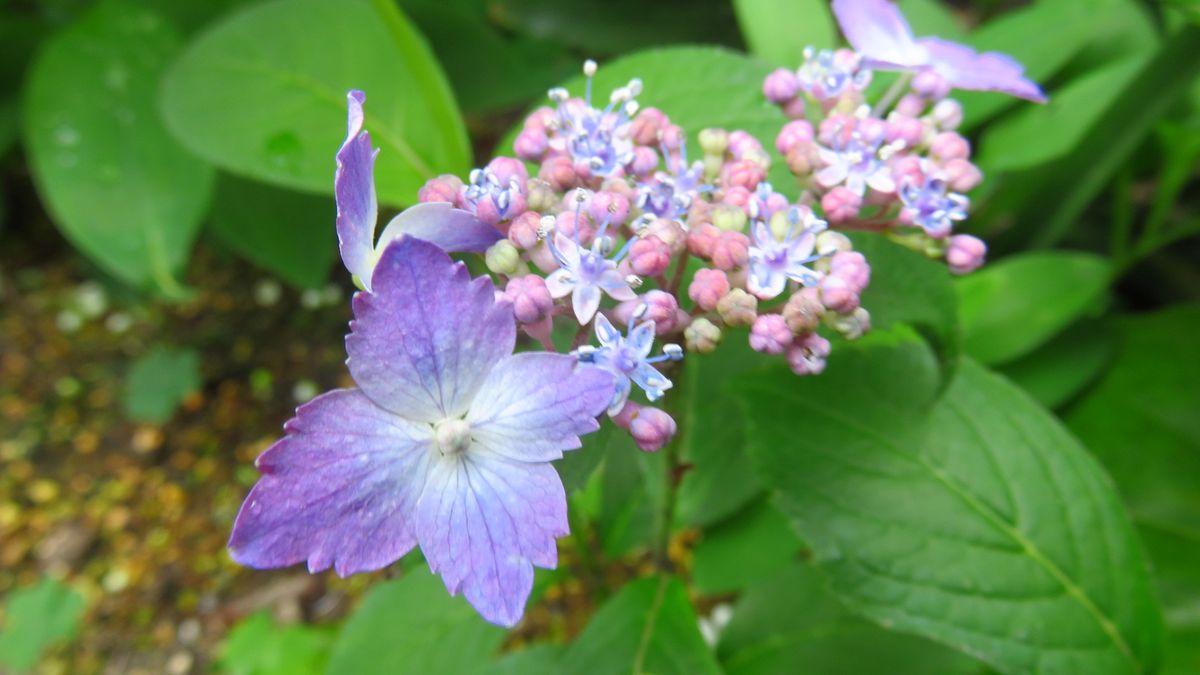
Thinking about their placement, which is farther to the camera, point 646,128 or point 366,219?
point 646,128

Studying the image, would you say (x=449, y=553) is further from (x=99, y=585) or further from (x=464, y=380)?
(x=99, y=585)

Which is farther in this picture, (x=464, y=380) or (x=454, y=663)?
(x=454, y=663)

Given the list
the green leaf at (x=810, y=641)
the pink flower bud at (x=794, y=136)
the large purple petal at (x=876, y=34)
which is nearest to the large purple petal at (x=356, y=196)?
the pink flower bud at (x=794, y=136)

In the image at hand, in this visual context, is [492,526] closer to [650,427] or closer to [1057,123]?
[650,427]

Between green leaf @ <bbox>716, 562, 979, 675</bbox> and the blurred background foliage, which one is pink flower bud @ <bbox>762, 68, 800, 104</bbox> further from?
green leaf @ <bbox>716, 562, 979, 675</bbox>

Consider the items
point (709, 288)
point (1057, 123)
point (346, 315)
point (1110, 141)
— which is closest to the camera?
point (709, 288)

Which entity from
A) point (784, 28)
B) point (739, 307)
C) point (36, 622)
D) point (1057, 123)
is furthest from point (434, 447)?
point (36, 622)

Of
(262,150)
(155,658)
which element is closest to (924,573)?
(262,150)
